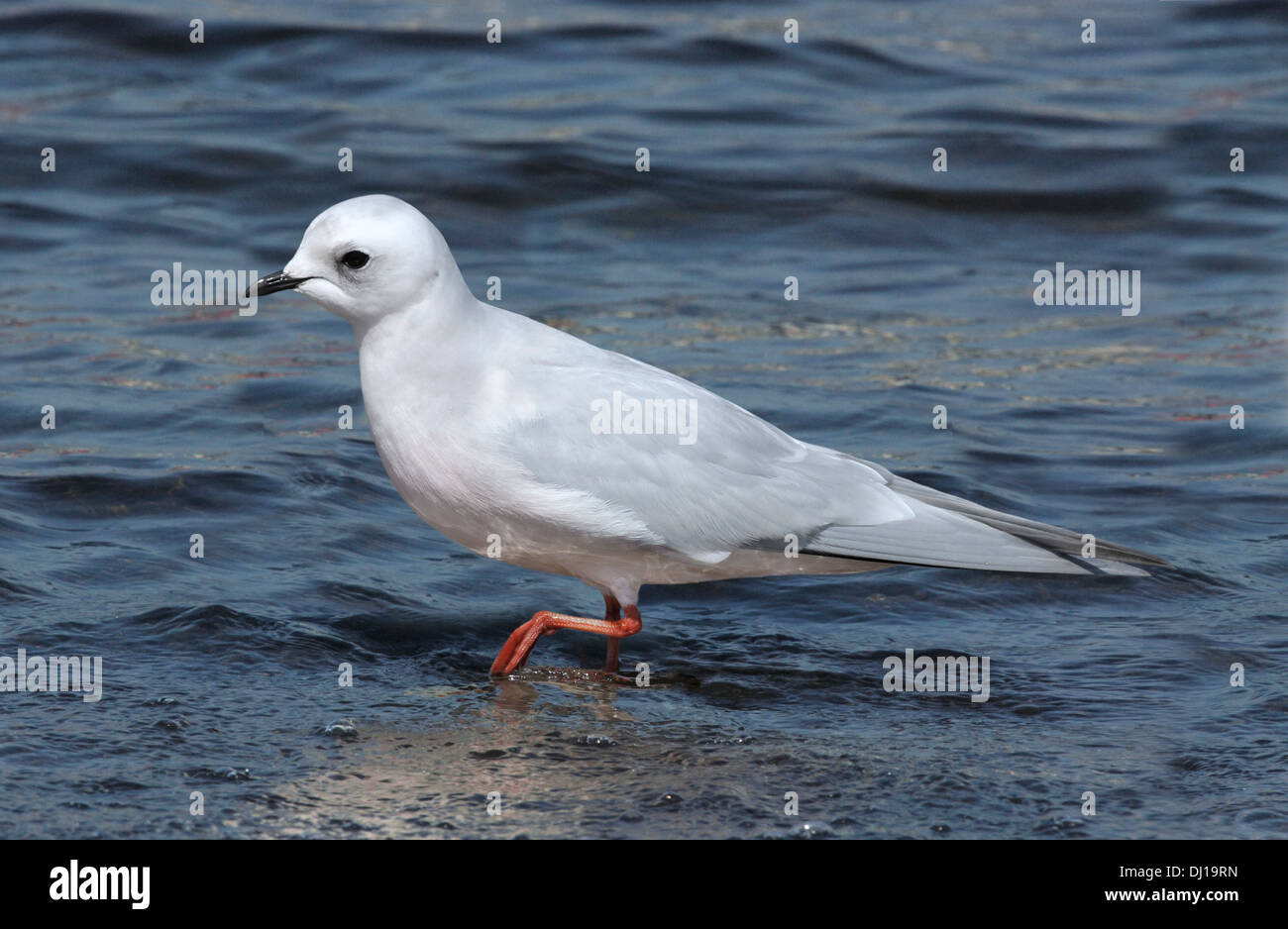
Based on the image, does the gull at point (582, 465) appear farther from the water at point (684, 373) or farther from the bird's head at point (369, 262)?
the water at point (684, 373)

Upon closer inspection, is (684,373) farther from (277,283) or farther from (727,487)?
(277,283)

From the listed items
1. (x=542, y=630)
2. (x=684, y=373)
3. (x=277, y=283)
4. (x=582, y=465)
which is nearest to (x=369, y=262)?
(x=277, y=283)

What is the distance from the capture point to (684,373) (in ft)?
27.2

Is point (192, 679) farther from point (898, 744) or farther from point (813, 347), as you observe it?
point (813, 347)

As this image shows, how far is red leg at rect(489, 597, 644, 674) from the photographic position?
525 cm

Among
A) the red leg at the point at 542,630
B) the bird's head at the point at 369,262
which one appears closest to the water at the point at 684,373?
the red leg at the point at 542,630

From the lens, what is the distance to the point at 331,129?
12195 millimetres

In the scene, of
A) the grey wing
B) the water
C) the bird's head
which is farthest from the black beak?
the water

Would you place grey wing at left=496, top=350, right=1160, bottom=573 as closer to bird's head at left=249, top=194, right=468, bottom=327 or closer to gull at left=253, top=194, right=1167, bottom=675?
gull at left=253, top=194, right=1167, bottom=675

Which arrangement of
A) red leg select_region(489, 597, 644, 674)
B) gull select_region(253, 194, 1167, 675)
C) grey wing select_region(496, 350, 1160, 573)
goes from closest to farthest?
gull select_region(253, 194, 1167, 675)
grey wing select_region(496, 350, 1160, 573)
red leg select_region(489, 597, 644, 674)

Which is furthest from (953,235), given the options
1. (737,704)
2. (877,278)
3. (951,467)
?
(737,704)

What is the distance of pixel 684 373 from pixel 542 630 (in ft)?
10.6

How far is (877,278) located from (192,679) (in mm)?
6049

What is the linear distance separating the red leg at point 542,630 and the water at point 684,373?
0.42 ft
